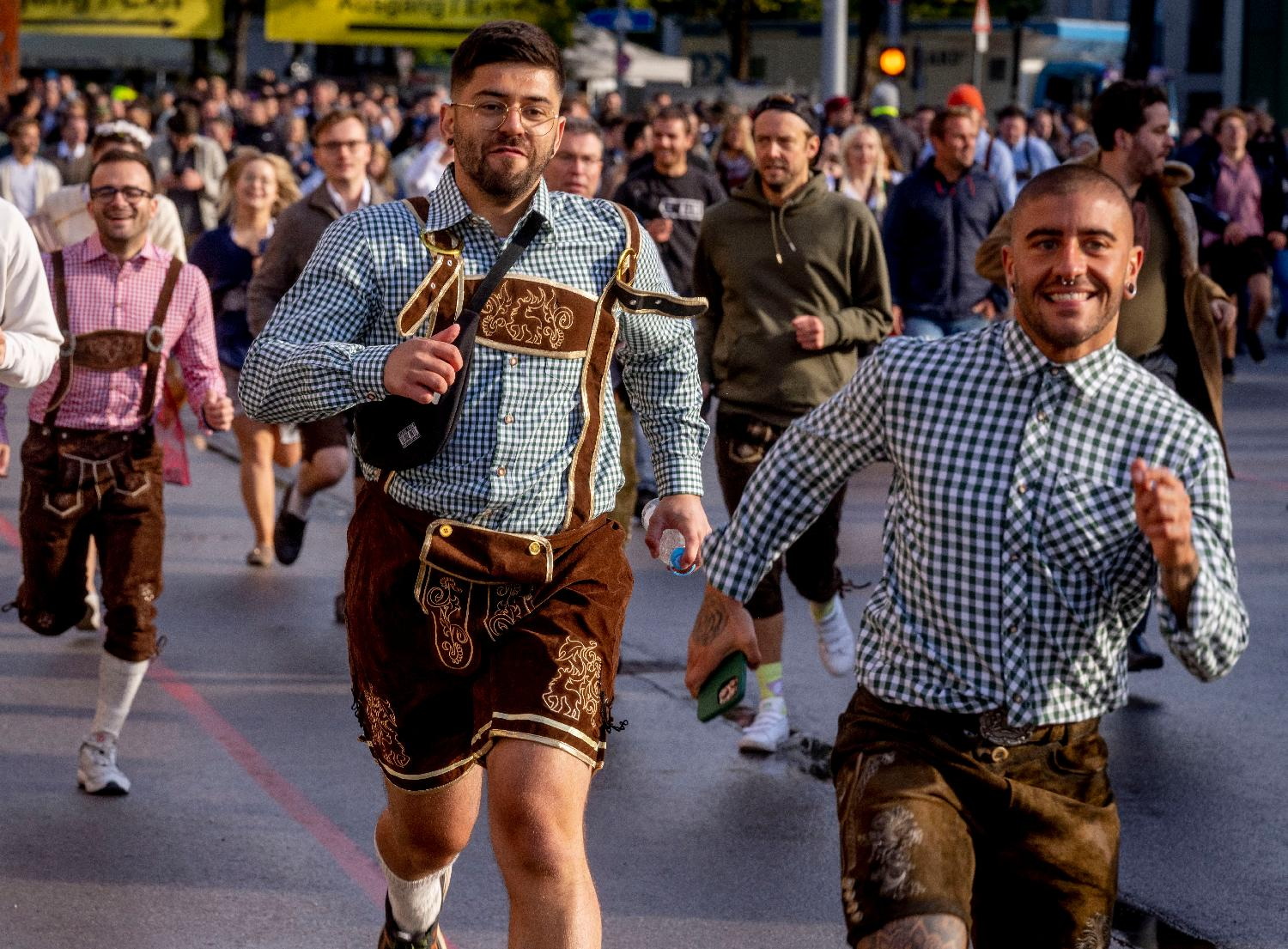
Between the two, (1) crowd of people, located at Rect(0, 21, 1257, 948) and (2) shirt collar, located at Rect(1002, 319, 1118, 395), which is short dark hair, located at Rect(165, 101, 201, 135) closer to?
(1) crowd of people, located at Rect(0, 21, 1257, 948)

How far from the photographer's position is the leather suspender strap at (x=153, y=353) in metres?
6.52

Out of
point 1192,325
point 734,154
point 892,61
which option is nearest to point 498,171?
point 1192,325

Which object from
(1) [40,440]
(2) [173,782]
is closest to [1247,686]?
(2) [173,782]

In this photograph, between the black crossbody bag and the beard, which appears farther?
the beard

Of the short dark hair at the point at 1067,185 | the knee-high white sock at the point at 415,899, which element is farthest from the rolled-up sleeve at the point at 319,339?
the short dark hair at the point at 1067,185

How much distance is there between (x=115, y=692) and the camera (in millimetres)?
6195

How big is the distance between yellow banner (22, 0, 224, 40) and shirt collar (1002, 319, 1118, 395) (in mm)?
32132

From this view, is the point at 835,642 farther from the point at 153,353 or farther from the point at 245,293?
the point at 245,293

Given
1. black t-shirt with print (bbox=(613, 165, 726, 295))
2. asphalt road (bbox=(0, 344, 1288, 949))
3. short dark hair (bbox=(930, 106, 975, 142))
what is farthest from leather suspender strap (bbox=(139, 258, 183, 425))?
short dark hair (bbox=(930, 106, 975, 142))

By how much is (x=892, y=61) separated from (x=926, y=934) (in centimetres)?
1646

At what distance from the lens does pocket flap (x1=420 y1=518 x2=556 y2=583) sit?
4.00 m

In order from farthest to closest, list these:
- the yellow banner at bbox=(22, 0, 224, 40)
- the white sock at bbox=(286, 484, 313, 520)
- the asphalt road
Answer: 1. the yellow banner at bbox=(22, 0, 224, 40)
2. the white sock at bbox=(286, 484, 313, 520)
3. the asphalt road

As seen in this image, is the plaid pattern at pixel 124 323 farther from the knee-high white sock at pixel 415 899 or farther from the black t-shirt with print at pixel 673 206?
the black t-shirt with print at pixel 673 206

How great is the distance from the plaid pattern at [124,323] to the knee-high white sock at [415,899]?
2.49 metres
